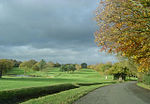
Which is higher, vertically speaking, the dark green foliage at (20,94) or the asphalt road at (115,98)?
the asphalt road at (115,98)

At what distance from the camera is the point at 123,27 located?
35.8ft

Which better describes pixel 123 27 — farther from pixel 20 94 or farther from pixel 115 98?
pixel 20 94

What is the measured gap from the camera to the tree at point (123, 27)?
396 inches

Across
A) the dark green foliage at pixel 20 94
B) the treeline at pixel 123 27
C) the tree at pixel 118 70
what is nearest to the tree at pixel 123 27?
the treeline at pixel 123 27

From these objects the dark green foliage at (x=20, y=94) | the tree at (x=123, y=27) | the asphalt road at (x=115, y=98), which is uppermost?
the tree at (x=123, y=27)

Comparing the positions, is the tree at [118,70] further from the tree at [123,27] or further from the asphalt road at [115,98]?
the tree at [123,27]

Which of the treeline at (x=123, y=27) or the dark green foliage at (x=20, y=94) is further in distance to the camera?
the dark green foliage at (x=20, y=94)

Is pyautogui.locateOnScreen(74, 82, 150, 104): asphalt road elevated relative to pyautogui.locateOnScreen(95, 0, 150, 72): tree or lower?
lower

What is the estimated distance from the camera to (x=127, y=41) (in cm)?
1045

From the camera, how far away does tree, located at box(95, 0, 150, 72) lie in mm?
10070

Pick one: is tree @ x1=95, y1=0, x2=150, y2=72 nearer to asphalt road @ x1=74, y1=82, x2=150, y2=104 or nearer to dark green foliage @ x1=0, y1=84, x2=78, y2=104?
asphalt road @ x1=74, y1=82, x2=150, y2=104

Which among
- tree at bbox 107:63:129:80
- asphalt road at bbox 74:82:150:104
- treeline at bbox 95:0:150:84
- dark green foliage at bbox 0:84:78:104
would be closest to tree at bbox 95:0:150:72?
treeline at bbox 95:0:150:84

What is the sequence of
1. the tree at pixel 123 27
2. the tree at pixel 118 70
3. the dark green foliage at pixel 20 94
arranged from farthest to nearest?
the tree at pixel 118 70
the dark green foliage at pixel 20 94
the tree at pixel 123 27

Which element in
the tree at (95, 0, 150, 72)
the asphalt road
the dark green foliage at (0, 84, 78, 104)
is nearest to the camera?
the tree at (95, 0, 150, 72)
